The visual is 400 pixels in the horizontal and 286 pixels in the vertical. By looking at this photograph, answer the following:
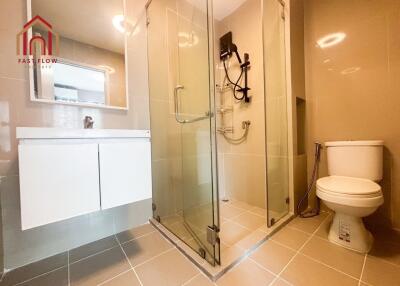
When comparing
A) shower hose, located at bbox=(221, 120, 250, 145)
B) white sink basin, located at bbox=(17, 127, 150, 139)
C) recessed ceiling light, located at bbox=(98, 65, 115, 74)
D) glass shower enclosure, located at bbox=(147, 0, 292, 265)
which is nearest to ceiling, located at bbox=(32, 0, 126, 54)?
recessed ceiling light, located at bbox=(98, 65, 115, 74)

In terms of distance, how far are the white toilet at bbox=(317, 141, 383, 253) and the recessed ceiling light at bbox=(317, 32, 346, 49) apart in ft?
3.13

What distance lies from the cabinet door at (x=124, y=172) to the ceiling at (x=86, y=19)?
0.90 meters

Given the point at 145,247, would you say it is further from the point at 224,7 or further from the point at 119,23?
the point at 224,7

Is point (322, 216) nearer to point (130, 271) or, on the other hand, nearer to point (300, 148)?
point (300, 148)

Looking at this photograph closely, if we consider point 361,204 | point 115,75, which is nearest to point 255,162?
point 361,204

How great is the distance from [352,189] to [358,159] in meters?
0.42

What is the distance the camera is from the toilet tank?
1.33 m

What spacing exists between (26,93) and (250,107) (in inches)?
73.1

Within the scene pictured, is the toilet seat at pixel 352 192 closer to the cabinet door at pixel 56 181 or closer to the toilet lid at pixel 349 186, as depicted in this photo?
the toilet lid at pixel 349 186

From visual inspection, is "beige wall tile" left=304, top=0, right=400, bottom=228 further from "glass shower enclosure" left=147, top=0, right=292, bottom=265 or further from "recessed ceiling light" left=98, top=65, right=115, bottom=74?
"recessed ceiling light" left=98, top=65, right=115, bottom=74

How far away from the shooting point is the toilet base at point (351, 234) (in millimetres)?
1145

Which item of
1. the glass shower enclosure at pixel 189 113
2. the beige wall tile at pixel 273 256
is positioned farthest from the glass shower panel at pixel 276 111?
the beige wall tile at pixel 273 256

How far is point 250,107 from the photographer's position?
194 cm

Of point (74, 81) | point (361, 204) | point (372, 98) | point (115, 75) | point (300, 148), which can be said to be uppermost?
point (115, 75)
